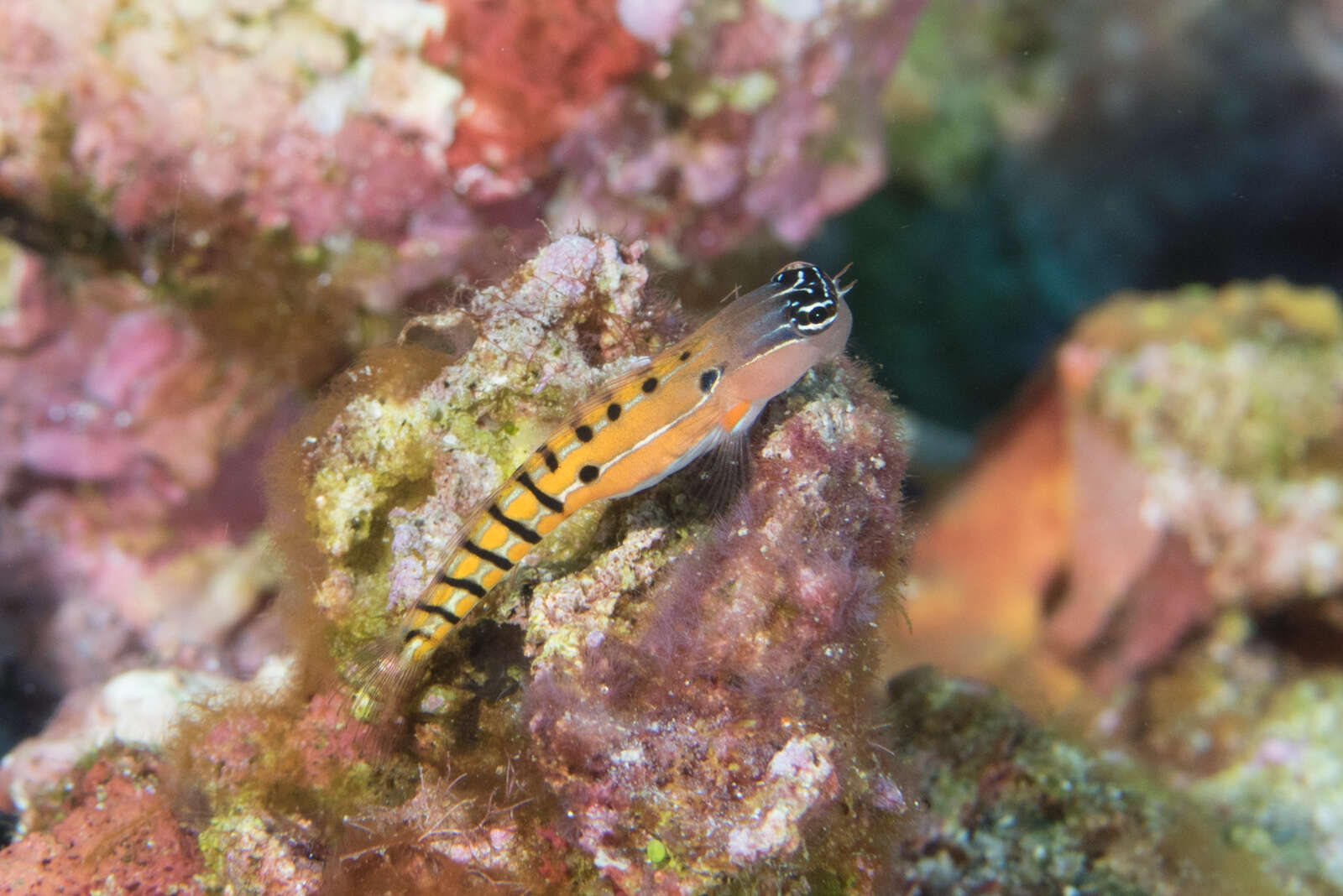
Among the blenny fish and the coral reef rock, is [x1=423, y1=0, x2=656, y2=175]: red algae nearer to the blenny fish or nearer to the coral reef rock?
the blenny fish

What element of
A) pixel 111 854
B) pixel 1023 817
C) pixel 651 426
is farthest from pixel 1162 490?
pixel 111 854

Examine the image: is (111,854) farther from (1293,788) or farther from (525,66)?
(1293,788)

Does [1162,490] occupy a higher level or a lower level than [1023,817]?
higher

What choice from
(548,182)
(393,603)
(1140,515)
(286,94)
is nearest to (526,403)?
(393,603)

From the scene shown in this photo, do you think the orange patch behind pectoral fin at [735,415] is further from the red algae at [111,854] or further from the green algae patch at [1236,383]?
the green algae patch at [1236,383]

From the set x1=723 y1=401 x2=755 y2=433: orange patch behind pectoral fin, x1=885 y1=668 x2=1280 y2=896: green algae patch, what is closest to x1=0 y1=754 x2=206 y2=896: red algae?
x1=723 y1=401 x2=755 y2=433: orange patch behind pectoral fin

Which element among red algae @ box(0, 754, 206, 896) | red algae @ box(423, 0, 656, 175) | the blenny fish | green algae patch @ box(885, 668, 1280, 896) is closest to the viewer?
the blenny fish

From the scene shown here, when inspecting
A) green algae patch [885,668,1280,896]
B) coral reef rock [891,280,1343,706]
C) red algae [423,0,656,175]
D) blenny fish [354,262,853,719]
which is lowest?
green algae patch [885,668,1280,896]

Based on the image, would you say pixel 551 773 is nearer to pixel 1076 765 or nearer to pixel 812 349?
pixel 812 349

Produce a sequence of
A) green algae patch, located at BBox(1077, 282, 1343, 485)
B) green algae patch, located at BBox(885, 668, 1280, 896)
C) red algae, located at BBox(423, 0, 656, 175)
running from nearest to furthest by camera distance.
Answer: green algae patch, located at BBox(885, 668, 1280, 896) < red algae, located at BBox(423, 0, 656, 175) < green algae patch, located at BBox(1077, 282, 1343, 485)
